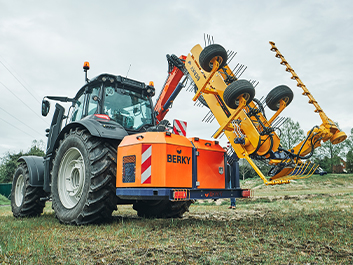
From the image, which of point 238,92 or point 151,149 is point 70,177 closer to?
point 151,149

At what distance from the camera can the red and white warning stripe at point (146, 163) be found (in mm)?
3459

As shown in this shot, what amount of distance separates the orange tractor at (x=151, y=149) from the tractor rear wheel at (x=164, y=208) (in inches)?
0.7

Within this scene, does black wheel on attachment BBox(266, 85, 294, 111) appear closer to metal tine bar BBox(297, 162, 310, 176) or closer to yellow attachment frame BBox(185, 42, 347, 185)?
yellow attachment frame BBox(185, 42, 347, 185)

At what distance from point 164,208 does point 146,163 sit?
71.8 inches

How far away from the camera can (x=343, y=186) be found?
2044cm

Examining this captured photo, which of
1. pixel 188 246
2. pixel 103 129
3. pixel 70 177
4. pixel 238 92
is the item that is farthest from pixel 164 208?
pixel 188 246

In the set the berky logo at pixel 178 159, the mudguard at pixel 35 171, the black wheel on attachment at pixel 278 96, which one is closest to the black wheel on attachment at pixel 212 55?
the black wheel on attachment at pixel 278 96

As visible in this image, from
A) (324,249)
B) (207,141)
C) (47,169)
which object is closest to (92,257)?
(324,249)

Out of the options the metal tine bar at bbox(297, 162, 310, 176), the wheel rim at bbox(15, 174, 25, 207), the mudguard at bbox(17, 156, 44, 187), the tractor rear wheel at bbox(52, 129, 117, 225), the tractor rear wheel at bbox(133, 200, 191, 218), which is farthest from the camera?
the wheel rim at bbox(15, 174, 25, 207)

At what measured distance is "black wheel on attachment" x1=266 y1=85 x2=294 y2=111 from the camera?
479 centimetres

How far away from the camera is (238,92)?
4141mm

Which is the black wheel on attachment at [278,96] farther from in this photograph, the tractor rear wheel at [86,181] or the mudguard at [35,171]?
the mudguard at [35,171]

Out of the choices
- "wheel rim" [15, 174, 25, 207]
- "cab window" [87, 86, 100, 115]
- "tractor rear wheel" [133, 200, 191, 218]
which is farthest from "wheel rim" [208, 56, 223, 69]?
"wheel rim" [15, 174, 25, 207]

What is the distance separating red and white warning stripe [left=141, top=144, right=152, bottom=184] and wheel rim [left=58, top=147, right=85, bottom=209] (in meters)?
1.18
